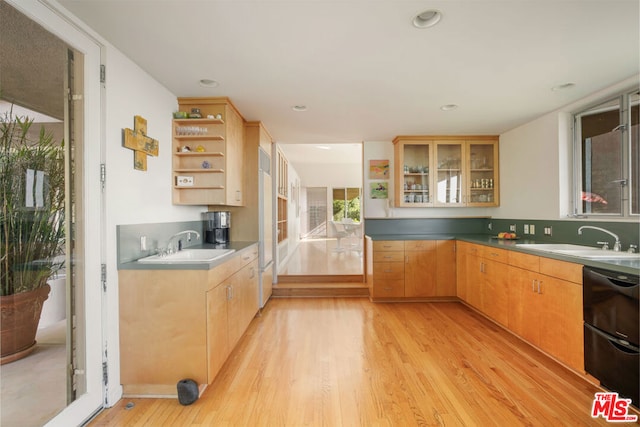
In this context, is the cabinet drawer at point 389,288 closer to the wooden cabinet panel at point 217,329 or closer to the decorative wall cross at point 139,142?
the wooden cabinet panel at point 217,329

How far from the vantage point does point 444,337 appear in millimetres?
2789

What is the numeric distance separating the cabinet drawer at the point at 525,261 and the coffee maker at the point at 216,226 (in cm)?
298

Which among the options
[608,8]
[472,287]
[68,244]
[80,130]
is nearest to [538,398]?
[472,287]

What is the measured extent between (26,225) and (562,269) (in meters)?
3.47

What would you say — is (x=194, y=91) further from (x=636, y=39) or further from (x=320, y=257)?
(x=320, y=257)

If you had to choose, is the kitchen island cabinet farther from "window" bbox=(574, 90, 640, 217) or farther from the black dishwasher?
"window" bbox=(574, 90, 640, 217)

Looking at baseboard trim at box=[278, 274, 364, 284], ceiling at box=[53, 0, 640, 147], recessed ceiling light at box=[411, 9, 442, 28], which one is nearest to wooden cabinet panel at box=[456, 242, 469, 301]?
baseboard trim at box=[278, 274, 364, 284]

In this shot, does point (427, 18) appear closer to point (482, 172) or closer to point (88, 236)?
point (88, 236)

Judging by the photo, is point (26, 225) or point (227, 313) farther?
point (227, 313)

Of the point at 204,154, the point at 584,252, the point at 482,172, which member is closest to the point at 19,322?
the point at 204,154

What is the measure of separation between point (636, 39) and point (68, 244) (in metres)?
3.73

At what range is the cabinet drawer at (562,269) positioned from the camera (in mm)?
2082

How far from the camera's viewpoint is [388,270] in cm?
382

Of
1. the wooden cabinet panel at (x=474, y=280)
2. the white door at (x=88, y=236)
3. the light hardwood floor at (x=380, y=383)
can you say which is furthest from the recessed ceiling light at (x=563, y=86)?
the white door at (x=88, y=236)
